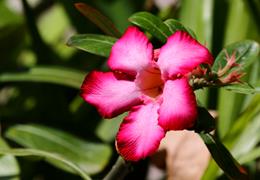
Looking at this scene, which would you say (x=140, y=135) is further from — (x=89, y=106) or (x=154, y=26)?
(x=89, y=106)

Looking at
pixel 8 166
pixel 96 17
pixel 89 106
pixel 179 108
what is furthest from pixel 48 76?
pixel 179 108

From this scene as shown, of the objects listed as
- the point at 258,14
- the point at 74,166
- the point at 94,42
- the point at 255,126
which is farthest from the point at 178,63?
the point at 258,14

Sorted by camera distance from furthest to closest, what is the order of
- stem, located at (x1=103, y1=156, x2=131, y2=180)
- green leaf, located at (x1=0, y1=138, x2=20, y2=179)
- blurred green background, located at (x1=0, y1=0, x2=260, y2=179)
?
blurred green background, located at (x1=0, y1=0, x2=260, y2=179) < green leaf, located at (x1=0, y1=138, x2=20, y2=179) < stem, located at (x1=103, y1=156, x2=131, y2=180)

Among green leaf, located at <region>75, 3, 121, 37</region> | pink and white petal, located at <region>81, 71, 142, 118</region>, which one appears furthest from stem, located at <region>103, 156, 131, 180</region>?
green leaf, located at <region>75, 3, 121, 37</region>

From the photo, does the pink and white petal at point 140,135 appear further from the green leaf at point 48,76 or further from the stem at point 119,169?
the green leaf at point 48,76

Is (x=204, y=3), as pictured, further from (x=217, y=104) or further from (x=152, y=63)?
(x=152, y=63)

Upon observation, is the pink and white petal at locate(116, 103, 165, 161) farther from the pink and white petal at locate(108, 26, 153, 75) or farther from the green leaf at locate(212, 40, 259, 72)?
the green leaf at locate(212, 40, 259, 72)
